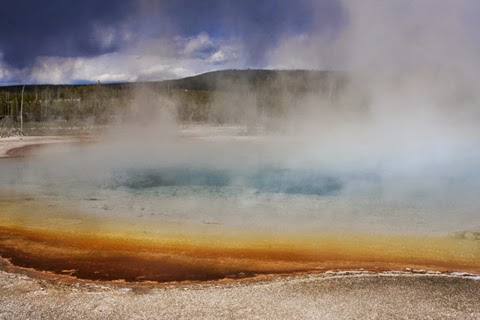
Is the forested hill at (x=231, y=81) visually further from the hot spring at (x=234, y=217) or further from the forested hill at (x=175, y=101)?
the hot spring at (x=234, y=217)

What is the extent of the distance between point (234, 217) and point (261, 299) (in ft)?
11.9

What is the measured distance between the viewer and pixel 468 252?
6.44m

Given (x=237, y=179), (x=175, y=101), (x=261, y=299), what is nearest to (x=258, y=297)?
(x=261, y=299)

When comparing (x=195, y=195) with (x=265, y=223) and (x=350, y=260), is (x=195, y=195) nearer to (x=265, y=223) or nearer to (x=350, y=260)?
(x=265, y=223)

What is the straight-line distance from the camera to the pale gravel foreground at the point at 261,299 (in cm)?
449

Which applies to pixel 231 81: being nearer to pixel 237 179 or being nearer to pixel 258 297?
pixel 237 179

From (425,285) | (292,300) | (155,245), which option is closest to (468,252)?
(425,285)

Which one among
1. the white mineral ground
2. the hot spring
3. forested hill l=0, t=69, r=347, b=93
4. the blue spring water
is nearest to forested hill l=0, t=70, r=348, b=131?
forested hill l=0, t=69, r=347, b=93

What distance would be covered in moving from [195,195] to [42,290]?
219 inches

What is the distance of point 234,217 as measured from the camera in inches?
332

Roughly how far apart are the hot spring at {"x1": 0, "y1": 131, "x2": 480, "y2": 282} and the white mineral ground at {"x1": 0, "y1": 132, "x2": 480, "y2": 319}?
0.41 m

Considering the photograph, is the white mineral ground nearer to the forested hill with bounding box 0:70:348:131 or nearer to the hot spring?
the hot spring

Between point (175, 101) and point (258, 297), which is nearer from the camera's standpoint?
point (258, 297)

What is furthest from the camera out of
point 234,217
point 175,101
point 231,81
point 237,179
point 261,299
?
point 231,81
